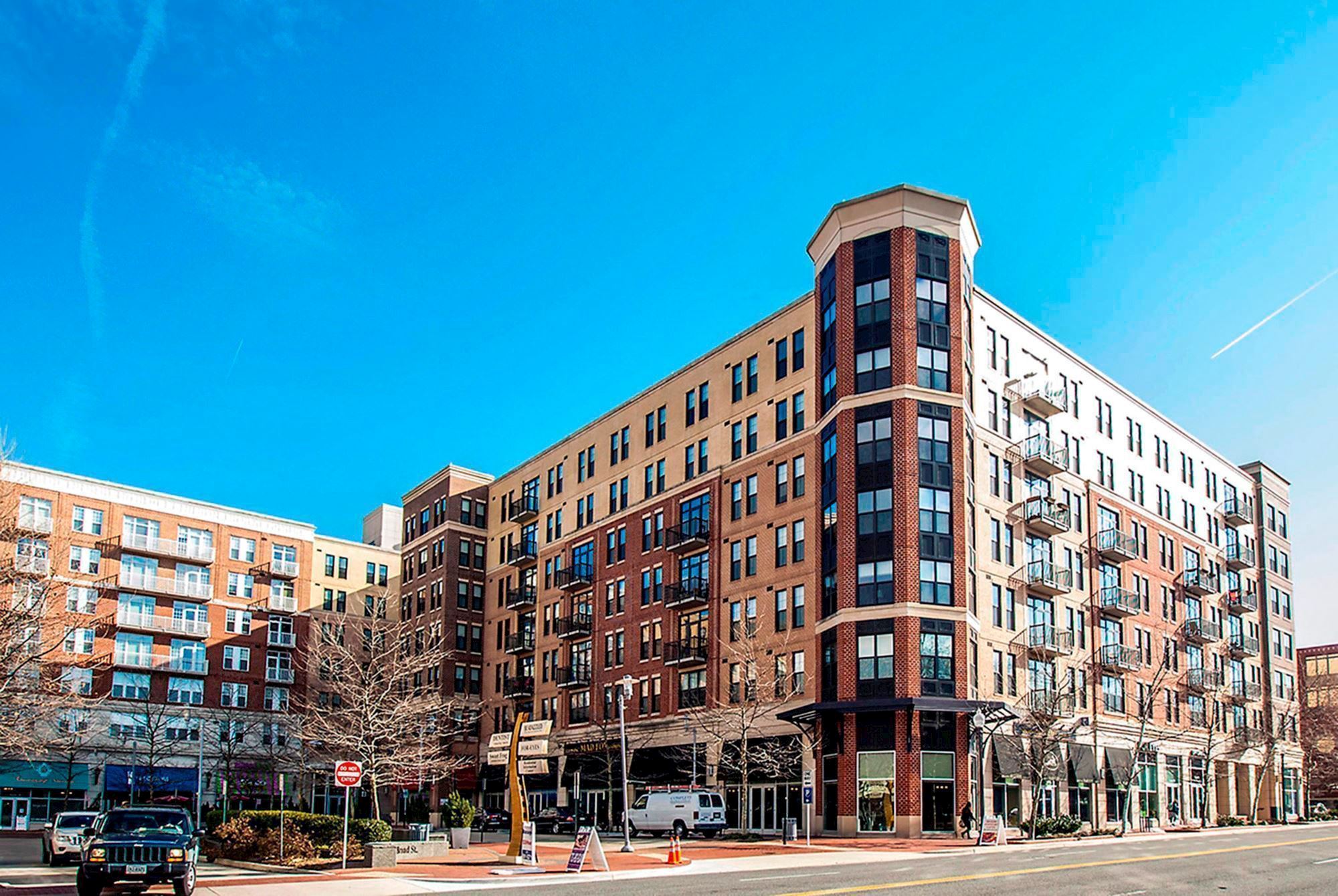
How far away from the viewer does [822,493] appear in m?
59.1

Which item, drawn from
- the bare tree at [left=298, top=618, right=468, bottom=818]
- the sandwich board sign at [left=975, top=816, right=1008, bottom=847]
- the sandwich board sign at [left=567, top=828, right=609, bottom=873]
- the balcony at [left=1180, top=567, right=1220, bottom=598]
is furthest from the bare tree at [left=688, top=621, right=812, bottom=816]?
the balcony at [left=1180, top=567, right=1220, bottom=598]

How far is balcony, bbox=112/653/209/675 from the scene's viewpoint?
8431cm

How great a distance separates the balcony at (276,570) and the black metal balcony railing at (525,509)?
18.6 m

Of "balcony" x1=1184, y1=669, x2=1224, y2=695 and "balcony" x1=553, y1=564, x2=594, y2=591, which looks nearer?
"balcony" x1=1184, y1=669, x2=1224, y2=695

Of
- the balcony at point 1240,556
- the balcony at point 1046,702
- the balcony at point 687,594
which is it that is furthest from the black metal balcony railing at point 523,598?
the balcony at point 1240,556

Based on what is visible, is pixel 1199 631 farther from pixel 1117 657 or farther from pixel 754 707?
pixel 754 707

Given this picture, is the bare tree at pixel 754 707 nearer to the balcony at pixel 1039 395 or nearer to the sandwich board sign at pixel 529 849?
the balcony at pixel 1039 395

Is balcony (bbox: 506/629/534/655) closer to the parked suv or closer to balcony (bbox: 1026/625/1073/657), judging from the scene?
balcony (bbox: 1026/625/1073/657)

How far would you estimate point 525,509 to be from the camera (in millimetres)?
89688

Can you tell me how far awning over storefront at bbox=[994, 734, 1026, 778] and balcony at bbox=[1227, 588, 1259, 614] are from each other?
1343 inches

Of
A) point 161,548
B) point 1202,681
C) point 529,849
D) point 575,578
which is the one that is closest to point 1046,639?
point 1202,681

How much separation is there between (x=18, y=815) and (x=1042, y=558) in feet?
209

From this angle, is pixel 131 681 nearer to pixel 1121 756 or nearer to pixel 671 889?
pixel 1121 756

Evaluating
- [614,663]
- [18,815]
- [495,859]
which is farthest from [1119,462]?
[18,815]
